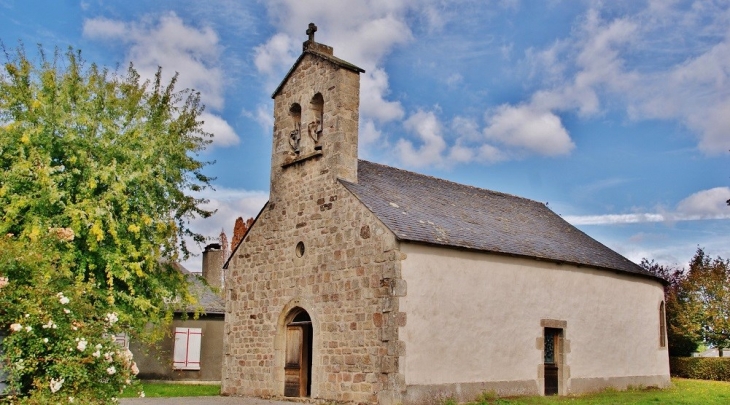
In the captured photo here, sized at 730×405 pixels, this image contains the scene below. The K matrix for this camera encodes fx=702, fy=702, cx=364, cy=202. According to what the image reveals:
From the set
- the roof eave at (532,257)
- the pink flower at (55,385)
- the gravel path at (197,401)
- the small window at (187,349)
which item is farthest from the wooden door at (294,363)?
the small window at (187,349)

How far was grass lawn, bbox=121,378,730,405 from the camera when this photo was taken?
15.7 metres

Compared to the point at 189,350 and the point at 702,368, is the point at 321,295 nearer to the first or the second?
the point at 189,350

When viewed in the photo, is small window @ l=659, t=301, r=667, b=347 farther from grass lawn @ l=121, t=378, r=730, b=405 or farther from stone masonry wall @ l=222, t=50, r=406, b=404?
stone masonry wall @ l=222, t=50, r=406, b=404

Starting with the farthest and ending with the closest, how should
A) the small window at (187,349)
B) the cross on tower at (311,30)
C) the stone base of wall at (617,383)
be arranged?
the small window at (187,349) < the stone base of wall at (617,383) < the cross on tower at (311,30)

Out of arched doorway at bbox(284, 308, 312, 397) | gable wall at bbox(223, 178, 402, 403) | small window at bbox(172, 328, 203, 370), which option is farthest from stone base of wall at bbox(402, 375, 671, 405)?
small window at bbox(172, 328, 203, 370)

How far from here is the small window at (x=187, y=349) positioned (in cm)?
2511

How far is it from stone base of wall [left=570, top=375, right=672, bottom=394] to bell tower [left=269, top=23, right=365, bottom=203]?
26.9 feet

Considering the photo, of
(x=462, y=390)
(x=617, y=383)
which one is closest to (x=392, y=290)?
(x=462, y=390)

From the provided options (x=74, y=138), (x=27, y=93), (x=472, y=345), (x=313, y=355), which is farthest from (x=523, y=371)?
(x=27, y=93)

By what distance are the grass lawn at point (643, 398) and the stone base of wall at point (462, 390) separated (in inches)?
9.0

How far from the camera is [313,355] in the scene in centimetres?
1620

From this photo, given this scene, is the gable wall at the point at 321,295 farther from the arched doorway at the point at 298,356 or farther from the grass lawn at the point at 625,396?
the grass lawn at the point at 625,396

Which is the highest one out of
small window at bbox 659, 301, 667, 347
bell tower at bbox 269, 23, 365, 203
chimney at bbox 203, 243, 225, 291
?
bell tower at bbox 269, 23, 365, 203

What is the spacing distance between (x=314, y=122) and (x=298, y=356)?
5.85 meters
